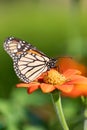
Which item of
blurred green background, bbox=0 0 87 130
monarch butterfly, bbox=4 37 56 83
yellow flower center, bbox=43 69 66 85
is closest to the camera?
yellow flower center, bbox=43 69 66 85

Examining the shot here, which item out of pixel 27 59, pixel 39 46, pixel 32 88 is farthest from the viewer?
pixel 39 46

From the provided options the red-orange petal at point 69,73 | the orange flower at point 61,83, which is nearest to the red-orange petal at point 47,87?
the orange flower at point 61,83

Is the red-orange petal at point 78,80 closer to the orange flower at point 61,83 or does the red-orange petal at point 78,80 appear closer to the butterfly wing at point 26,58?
the orange flower at point 61,83

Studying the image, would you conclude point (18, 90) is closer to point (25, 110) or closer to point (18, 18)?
point (25, 110)

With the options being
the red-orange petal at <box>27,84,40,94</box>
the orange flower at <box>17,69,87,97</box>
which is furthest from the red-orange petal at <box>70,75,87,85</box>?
the red-orange petal at <box>27,84,40,94</box>

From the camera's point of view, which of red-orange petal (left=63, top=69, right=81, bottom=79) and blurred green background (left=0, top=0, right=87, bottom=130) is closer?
red-orange petal (left=63, top=69, right=81, bottom=79)

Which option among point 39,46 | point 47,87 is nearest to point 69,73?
point 47,87

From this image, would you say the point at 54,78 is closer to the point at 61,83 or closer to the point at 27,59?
the point at 61,83

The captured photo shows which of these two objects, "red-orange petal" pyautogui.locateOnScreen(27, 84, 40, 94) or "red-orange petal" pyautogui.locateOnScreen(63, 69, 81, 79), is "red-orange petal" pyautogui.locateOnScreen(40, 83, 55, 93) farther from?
"red-orange petal" pyautogui.locateOnScreen(63, 69, 81, 79)

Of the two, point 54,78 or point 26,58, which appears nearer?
point 54,78
